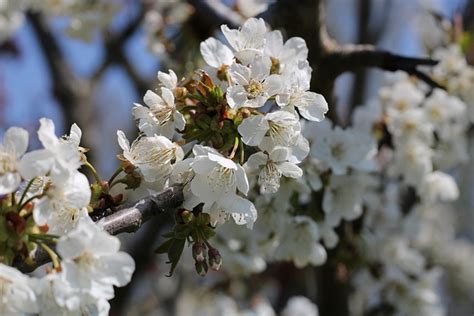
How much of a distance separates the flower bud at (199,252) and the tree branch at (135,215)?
0.31 ft

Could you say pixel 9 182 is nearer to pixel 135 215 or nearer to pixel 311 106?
pixel 135 215

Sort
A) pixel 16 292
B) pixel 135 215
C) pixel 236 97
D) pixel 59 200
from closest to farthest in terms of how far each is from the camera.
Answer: pixel 16 292 < pixel 59 200 < pixel 135 215 < pixel 236 97

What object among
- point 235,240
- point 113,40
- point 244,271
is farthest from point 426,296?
point 113,40

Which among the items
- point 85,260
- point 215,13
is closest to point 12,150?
point 85,260

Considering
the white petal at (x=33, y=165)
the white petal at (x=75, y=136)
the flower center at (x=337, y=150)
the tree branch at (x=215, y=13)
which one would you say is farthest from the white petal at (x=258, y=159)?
the tree branch at (x=215, y=13)

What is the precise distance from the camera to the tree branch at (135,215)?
1.23 metres

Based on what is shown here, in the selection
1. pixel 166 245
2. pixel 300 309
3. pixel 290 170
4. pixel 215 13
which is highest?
pixel 290 170

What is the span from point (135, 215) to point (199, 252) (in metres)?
0.16

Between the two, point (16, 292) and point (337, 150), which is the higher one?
point (16, 292)

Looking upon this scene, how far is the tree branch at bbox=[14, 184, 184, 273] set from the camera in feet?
4.02

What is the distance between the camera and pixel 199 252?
1.39 m

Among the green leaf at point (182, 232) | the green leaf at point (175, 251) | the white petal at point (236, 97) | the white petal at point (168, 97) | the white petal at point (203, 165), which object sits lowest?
the green leaf at point (175, 251)

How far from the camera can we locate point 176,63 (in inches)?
119

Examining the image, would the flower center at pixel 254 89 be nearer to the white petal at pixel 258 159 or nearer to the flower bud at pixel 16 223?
the white petal at pixel 258 159
